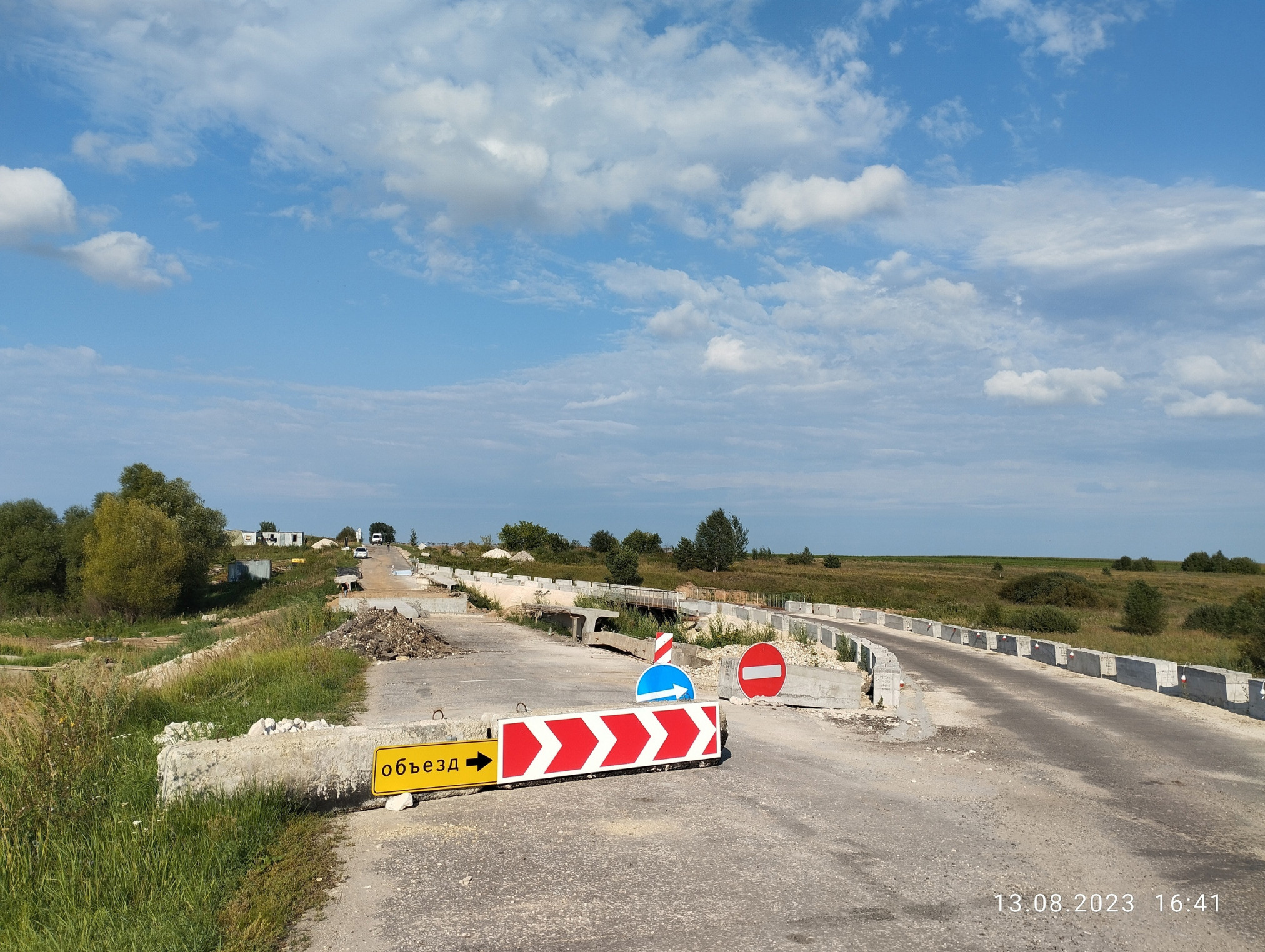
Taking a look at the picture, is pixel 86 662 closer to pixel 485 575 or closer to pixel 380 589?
pixel 380 589

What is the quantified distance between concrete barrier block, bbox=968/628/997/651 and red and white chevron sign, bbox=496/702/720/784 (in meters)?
19.0

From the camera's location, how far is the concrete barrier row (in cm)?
1391

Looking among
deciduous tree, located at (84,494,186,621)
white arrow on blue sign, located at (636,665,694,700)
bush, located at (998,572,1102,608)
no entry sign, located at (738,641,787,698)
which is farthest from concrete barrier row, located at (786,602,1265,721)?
deciduous tree, located at (84,494,186,621)

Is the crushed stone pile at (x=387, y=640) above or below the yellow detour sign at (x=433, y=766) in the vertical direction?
below

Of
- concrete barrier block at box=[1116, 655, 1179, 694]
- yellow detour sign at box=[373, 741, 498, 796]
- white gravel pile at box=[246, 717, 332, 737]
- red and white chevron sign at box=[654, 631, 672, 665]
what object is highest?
red and white chevron sign at box=[654, 631, 672, 665]

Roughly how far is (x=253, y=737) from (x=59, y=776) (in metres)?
1.40

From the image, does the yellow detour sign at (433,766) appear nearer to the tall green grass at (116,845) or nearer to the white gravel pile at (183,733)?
the tall green grass at (116,845)

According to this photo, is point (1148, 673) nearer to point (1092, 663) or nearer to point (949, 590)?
point (1092, 663)

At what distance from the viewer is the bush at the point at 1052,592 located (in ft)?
176

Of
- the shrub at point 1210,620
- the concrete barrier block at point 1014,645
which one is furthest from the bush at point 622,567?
the concrete barrier block at point 1014,645

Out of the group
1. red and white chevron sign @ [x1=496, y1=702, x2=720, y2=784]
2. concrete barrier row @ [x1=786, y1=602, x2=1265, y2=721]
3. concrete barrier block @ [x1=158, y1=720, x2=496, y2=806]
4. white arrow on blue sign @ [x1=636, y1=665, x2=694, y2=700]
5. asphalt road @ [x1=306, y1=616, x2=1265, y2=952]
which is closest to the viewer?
asphalt road @ [x1=306, y1=616, x2=1265, y2=952]

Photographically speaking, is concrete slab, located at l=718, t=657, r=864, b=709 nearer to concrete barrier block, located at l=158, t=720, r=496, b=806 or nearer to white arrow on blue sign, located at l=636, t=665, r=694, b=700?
white arrow on blue sign, located at l=636, t=665, r=694, b=700

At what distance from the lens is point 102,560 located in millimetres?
56688

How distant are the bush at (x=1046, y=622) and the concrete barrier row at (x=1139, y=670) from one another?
5.63 m
